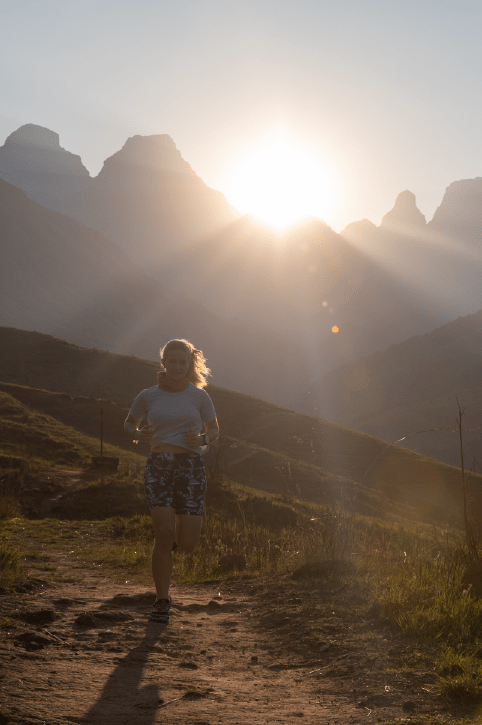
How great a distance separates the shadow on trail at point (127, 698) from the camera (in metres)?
2.48

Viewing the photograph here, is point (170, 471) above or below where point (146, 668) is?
above

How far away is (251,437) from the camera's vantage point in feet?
123

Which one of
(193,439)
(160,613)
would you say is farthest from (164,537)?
(193,439)

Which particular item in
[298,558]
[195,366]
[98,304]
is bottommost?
[298,558]

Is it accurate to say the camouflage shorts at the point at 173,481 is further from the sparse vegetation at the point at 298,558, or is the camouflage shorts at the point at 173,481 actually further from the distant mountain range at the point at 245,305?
the distant mountain range at the point at 245,305

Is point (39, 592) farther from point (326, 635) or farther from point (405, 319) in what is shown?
point (405, 319)

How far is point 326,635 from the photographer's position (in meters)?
3.85

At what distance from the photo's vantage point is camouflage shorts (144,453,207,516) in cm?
420

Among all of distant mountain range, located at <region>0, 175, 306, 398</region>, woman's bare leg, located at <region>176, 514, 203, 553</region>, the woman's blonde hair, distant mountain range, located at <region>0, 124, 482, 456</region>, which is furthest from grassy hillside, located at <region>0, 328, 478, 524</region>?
distant mountain range, located at <region>0, 175, 306, 398</region>

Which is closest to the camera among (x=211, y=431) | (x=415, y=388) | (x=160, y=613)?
(x=160, y=613)

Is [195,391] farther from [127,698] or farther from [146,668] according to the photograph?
[127,698]

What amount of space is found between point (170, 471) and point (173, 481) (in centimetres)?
8

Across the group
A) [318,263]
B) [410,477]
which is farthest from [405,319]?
[410,477]

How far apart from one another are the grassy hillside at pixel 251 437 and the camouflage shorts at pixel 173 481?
14167mm
